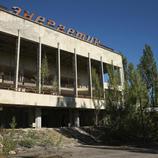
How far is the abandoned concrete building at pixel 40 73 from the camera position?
2481cm

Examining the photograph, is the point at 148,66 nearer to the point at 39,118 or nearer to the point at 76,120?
the point at 76,120

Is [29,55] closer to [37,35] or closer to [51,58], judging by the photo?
[51,58]

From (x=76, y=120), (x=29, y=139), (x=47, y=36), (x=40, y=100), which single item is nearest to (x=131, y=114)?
(x=76, y=120)

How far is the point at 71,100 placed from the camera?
28812 mm

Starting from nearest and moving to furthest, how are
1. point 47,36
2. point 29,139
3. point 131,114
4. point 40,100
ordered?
point 29,139 → point 131,114 → point 40,100 → point 47,36

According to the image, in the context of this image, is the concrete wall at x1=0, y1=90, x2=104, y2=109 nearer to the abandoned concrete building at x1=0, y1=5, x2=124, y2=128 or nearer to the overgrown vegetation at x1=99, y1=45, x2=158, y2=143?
the abandoned concrete building at x1=0, y1=5, x2=124, y2=128

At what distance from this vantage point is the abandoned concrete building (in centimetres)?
2481

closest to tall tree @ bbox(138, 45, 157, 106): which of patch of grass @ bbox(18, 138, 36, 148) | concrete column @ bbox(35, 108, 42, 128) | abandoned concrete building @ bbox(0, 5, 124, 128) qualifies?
abandoned concrete building @ bbox(0, 5, 124, 128)

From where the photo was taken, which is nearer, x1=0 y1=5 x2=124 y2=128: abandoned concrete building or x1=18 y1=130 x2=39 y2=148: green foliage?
x1=18 y1=130 x2=39 y2=148: green foliage

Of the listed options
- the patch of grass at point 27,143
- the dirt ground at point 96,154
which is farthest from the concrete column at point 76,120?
the dirt ground at point 96,154

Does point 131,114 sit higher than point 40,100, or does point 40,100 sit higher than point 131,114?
point 40,100

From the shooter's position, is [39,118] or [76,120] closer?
Result: [39,118]

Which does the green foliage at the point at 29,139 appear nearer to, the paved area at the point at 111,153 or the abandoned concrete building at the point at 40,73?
the abandoned concrete building at the point at 40,73

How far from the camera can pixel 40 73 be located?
88.2 feet
